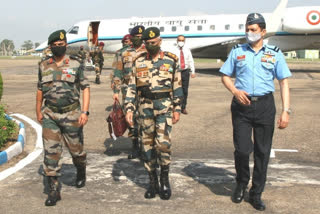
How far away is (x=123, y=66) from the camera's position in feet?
19.3

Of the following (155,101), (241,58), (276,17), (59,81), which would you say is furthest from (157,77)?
(276,17)

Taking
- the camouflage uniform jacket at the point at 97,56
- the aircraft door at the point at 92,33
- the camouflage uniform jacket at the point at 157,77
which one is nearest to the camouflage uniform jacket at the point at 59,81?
the camouflage uniform jacket at the point at 157,77

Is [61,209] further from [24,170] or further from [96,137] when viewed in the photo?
[96,137]

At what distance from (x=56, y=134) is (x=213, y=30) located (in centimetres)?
2087

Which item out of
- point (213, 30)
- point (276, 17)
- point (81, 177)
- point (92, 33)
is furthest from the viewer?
A: point (92, 33)

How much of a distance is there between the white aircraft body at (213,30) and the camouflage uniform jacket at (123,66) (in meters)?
15.8

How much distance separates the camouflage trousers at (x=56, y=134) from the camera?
13.6 feet

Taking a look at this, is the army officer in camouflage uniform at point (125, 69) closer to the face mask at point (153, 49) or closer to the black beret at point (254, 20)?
the face mask at point (153, 49)

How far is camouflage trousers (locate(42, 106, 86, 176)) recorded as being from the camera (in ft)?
13.6

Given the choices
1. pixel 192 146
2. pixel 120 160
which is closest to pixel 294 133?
pixel 192 146

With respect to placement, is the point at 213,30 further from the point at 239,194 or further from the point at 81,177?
the point at 239,194

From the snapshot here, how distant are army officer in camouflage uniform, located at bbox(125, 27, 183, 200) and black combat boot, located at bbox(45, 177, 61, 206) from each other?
0.97m

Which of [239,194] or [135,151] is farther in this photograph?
[135,151]

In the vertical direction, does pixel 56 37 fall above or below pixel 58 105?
Result: above
